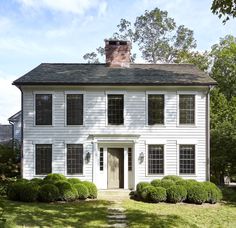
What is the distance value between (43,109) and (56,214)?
8020 mm

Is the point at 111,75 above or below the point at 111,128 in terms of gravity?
above

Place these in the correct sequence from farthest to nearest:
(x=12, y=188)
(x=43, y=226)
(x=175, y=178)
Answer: (x=175, y=178) → (x=12, y=188) → (x=43, y=226)

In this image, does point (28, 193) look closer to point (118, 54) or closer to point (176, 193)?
point (176, 193)

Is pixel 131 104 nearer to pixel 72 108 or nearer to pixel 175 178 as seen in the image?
pixel 72 108

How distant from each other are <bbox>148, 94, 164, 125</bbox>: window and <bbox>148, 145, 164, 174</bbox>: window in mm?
1396

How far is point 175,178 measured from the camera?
19.2 meters

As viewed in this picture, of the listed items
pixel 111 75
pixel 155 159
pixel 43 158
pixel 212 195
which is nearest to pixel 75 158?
pixel 43 158

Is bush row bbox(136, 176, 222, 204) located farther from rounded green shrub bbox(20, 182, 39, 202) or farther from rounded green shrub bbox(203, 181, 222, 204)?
rounded green shrub bbox(20, 182, 39, 202)

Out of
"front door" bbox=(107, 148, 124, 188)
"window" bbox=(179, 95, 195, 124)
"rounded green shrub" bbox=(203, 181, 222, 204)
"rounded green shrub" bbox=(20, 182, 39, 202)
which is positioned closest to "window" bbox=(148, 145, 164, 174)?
"front door" bbox=(107, 148, 124, 188)

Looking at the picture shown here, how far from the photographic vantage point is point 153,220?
13133 millimetres

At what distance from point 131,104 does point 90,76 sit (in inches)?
111

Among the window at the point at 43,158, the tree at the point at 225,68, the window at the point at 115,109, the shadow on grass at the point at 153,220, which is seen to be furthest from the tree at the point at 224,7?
the tree at the point at 225,68

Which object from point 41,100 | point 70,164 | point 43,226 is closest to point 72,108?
point 41,100

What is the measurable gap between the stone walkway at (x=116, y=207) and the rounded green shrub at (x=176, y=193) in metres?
2.22
